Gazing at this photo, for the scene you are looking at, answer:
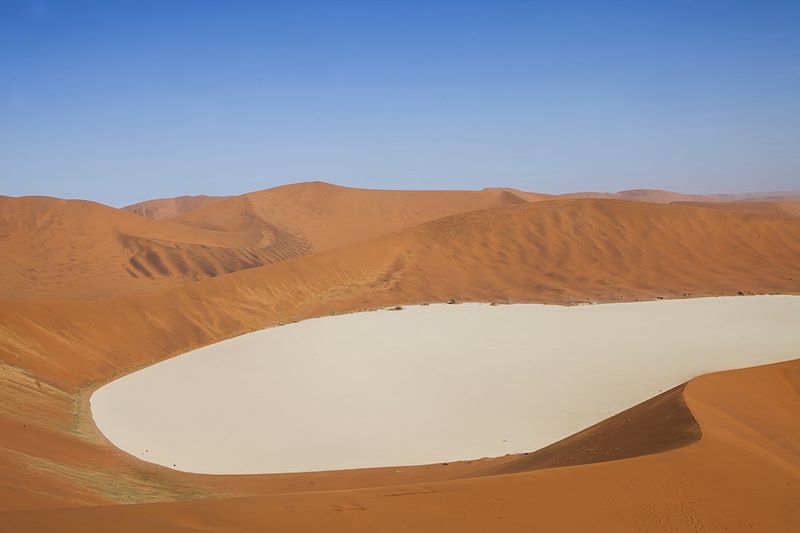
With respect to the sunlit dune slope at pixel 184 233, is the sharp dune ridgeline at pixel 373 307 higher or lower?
lower

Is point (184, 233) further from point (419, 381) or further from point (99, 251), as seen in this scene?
point (419, 381)

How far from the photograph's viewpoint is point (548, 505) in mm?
7430

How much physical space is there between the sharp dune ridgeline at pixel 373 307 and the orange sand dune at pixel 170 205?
2779 inches

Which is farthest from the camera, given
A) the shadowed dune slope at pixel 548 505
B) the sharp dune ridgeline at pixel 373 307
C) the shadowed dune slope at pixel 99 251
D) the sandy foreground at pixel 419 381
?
the shadowed dune slope at pixel 99 251

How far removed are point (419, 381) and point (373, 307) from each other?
14.8 m

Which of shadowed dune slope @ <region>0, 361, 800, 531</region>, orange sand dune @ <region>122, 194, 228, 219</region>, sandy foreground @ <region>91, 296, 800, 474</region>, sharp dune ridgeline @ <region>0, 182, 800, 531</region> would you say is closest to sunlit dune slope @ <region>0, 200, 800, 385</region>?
sharp dune ridgeline @ <region>0, 182, 800, 531</region>

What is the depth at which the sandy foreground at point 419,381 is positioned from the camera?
17188 mm

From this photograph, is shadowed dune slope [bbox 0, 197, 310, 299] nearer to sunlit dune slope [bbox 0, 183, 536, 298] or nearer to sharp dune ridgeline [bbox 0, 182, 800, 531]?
sunlit dune slope [bbox 0, 183, 536, 298]

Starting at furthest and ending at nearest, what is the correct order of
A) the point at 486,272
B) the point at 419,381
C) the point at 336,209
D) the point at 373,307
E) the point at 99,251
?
the point at 336,209
the point at 99,251
the point at 486,272
the point at 373,307
the point at 419,381

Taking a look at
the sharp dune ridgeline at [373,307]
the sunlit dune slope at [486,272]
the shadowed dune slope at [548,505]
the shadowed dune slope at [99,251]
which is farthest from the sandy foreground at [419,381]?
the shadowed dune slope at [99,251]

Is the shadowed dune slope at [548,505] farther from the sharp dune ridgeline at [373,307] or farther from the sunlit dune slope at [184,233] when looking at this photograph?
the sunlit dune slope at [184,233]

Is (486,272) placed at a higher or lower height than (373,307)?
higher

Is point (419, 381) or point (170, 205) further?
point (170, 205)

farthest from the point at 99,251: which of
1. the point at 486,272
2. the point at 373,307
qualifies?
the point at 486,272
